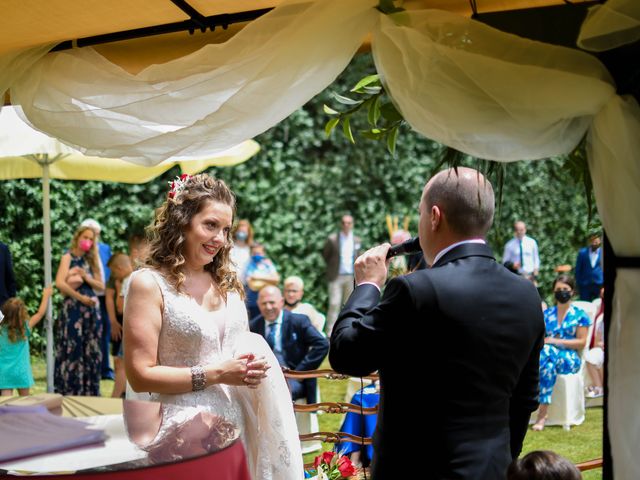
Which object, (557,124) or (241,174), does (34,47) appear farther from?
(241,174)

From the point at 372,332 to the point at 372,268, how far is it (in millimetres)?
266

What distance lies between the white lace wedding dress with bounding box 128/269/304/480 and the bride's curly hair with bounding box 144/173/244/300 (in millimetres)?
57

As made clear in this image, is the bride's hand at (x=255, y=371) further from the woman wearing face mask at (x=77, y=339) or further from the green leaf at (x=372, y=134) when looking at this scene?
the woman wearing face mask at (x=77, y=339)

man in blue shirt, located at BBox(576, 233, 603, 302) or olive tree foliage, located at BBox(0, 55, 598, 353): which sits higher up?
olive tree foliage, located at BBox(0, 55, 598, 353)

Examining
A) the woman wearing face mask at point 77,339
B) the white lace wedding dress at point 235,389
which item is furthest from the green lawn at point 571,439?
the white lace wedding dress at point 235,389

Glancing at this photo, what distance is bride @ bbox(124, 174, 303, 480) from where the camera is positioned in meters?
3.31

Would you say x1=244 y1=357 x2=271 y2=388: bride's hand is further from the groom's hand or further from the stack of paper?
the groom's hand

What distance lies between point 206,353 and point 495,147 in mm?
1416

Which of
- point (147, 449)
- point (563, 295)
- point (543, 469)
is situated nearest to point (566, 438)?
point (563, 295)

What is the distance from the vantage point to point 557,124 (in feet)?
8.72

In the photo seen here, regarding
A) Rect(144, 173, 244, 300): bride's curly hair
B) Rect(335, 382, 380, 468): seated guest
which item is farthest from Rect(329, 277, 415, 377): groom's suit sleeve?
Rect(335, 382, 380, 468): seated guest

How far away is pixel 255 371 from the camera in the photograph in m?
3.36

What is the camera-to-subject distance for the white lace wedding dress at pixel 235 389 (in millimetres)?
3375

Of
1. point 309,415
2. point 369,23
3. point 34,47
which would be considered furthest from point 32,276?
point 369,23
